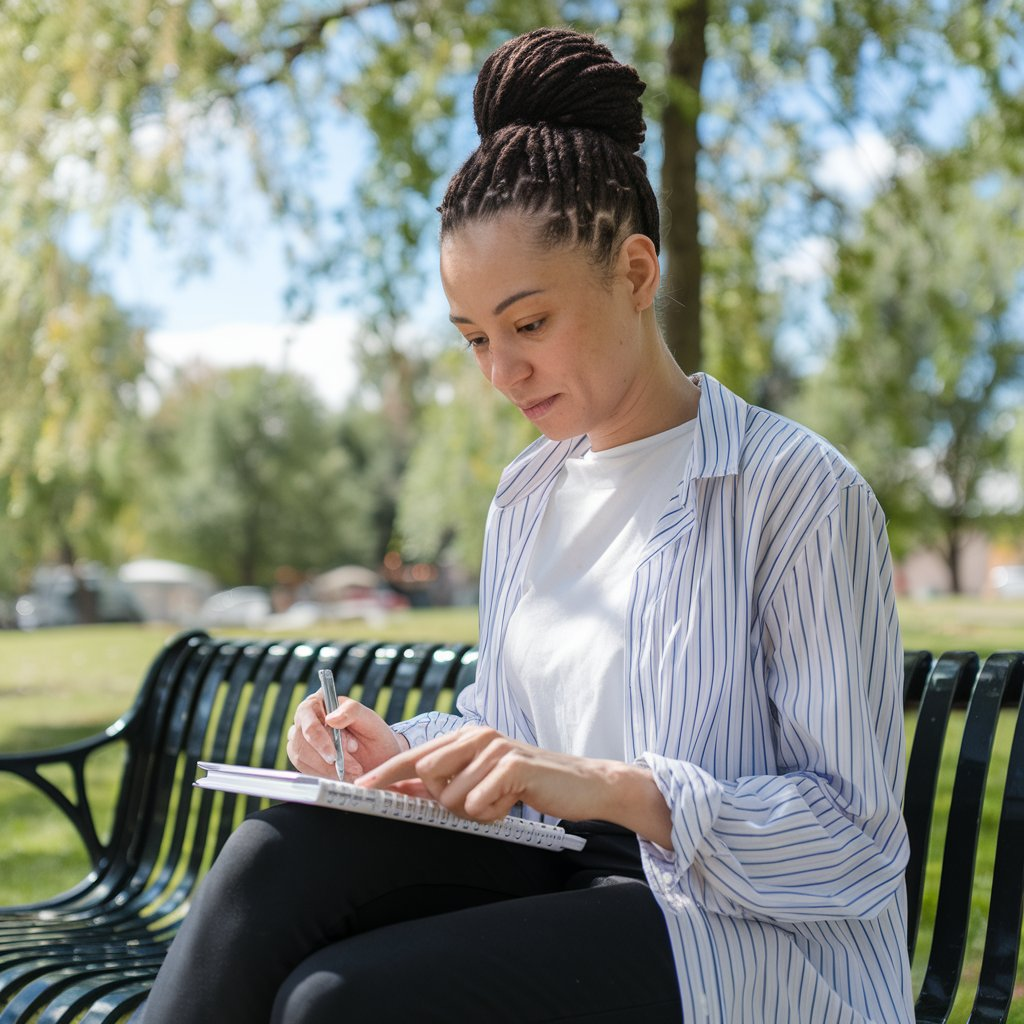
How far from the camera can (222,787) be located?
1.91m

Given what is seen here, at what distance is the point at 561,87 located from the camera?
7.26 ft

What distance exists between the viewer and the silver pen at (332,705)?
7.02 feet

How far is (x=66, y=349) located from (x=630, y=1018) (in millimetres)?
5976

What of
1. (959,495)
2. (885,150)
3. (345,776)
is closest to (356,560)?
(959,495)

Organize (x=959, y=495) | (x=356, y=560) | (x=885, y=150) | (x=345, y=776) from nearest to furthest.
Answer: (x=345, y=776) < (x=885, y=150) < (x=959, y=495) < (x=356, y=560)

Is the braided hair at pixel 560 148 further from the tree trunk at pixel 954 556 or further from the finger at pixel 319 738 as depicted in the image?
the tree trunk at pixel 954 556

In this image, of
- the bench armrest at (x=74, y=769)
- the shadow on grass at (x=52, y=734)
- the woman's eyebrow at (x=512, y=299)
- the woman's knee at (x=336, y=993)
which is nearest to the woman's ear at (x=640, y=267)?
the woman's eyebrow at (x=512, y=299)

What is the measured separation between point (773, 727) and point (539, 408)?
0.62m

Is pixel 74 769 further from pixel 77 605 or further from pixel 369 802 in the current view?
pixel 77 605

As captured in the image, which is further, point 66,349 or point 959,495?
point 959,495

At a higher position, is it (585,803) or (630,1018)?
(585,803)

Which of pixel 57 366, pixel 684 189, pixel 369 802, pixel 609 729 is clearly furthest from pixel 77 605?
pixel 369 802

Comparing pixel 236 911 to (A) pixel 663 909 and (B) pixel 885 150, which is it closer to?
(A) pixel 663 909

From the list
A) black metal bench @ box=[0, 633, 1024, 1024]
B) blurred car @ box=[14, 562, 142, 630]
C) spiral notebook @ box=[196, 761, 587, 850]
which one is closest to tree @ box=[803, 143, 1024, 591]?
black metal bench @ box=[0, 633, 1024, 1024]
